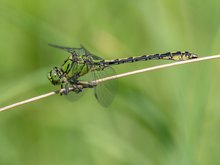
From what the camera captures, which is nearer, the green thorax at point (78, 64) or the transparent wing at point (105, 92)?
the transparent wing at point (105, 92)

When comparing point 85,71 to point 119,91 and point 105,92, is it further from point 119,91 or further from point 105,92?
point 105,92

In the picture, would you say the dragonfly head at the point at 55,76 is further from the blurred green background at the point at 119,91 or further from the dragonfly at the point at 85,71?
the blurred green background at the point at 119,91

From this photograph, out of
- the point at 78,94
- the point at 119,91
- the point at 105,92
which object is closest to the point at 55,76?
the point at 78,94

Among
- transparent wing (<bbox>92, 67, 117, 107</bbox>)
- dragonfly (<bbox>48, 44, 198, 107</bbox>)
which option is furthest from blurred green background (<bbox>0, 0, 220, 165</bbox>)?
transparent wing (<bbox>92, 67, 117, 107</bbox>)

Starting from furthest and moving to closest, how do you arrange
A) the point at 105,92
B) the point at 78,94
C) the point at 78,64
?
1. the point at 78,64
2. the point at 78,94
3. the point at 105,92

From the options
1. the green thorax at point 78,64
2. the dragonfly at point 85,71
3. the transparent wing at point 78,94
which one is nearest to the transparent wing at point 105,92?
the dragonfly at point 85,71

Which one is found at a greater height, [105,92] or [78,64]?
[78,64]

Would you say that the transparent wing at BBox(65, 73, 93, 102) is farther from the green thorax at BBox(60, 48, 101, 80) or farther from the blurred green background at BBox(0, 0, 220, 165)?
the blurred green background at BBox(0, 0, 220, 165)
